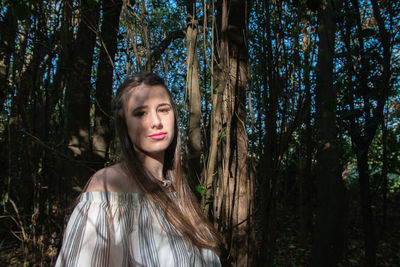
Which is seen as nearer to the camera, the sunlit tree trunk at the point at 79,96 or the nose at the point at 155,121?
the nose at the point at 155,121

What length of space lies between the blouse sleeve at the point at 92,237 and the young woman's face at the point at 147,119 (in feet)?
1.08

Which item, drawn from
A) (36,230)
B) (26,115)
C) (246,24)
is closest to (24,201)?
(36,230)

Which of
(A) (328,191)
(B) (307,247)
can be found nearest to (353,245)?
(B) (307,247)

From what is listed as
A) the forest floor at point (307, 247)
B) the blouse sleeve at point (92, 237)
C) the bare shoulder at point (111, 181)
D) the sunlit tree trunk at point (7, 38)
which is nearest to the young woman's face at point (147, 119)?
the bare shoulder at point (111, 181)

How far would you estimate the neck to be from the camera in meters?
1.36

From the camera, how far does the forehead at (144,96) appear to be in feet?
4.26

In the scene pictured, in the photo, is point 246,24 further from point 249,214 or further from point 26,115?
point 26,115

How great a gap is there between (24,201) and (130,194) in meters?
3.96

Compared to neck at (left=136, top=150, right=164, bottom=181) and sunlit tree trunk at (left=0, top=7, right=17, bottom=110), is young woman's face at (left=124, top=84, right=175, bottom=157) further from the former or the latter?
sunlit tree trunk at (left=0, top=7, right=17, bottom=110)

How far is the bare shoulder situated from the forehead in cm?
29

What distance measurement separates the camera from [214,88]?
1.85 metres

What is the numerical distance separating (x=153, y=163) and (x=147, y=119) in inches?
8.7

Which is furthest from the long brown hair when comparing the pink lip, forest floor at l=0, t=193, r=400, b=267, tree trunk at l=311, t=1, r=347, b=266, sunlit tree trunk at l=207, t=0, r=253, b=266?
forest floor at l=0, t=193, r=400, b=267

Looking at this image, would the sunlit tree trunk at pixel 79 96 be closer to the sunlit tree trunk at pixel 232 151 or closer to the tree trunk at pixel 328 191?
the sunlit tree trunk at pixel 232 151
